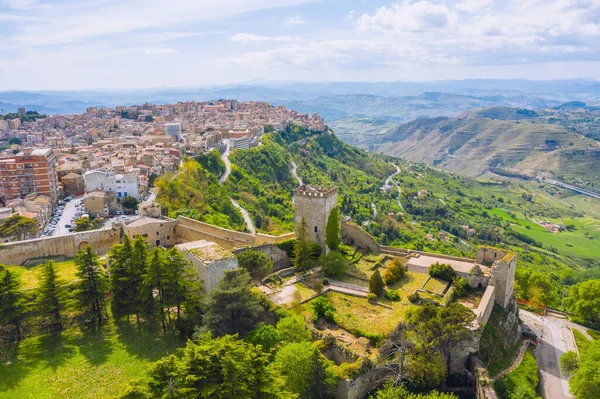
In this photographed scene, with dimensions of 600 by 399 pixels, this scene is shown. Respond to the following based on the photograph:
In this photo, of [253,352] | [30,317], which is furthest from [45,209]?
[253,352]

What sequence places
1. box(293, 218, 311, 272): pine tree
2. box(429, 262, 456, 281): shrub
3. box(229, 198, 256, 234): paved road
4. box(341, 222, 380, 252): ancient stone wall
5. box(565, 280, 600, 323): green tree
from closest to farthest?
1. box(429, 262, 456, 281): shrub
2. box(293, 218, 311, 272): pine tree
3. box(341, 222, 380, 252): ancient stone wall
4. box(565, 280, 600, 323): green tree
5. box(229, 198, 256, 234): paved road

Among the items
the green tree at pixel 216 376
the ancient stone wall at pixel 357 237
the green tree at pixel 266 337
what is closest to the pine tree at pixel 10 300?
the green tree at pixel 216 376

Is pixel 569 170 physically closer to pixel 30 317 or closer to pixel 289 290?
pixel 289 290

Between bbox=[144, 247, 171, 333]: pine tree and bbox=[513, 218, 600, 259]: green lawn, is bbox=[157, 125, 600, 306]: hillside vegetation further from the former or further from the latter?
bbox=[144, 247, 171, 333]: pine tree

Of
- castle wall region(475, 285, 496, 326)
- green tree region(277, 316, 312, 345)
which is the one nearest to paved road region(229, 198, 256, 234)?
castle wall region(475, 285, 496, 326)

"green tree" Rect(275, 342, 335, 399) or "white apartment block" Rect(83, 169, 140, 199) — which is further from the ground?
"white apartment block" Rect(83, 169, 140, 199)

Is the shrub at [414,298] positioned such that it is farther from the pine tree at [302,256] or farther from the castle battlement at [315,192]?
the castle battlement at [315,192]
